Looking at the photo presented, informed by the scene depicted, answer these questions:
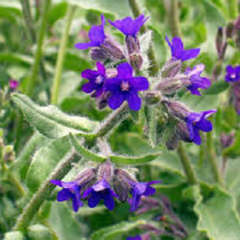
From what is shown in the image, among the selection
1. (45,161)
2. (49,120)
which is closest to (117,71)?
(49,120)

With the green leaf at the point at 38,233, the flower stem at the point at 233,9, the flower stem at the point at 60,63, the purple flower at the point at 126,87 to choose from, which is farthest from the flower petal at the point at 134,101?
the flower stem at the point at 233,9

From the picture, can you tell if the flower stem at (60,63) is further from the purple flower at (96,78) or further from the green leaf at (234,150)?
the green leaf at (234,150)

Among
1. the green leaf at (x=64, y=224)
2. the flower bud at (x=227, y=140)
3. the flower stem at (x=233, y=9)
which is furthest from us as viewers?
the flower stem at (x=233, y=9)

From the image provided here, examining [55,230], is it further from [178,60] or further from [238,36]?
[238,36]

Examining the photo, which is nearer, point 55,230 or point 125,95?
point 125,95

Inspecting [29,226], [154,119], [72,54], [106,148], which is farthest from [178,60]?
[72,54]

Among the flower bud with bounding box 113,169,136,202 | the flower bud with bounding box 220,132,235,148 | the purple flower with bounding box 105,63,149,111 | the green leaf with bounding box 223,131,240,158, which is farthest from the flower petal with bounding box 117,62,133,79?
the flower bud with bounding box 220,132,235,148
